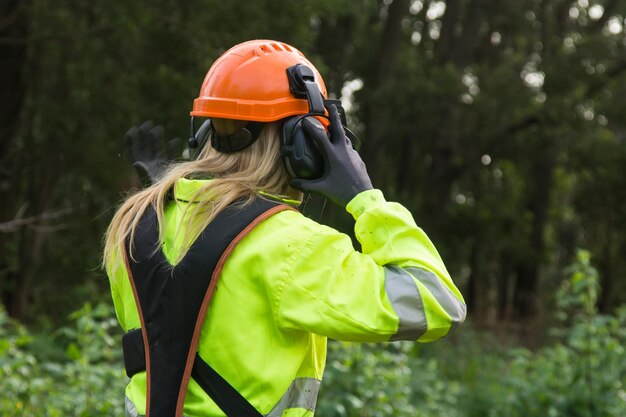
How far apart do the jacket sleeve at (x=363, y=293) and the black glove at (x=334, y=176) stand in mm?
157

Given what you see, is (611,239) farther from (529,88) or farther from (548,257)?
(529,88)

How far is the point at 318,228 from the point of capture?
227 cm

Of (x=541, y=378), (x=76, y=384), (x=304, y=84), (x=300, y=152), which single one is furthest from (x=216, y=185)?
(x=541, y=378)

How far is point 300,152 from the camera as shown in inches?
94.4

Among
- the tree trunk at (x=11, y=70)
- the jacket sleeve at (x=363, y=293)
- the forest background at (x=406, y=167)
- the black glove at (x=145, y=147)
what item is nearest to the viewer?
the jacket sleeve at (x=363, y=293)

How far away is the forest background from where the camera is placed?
6.73m

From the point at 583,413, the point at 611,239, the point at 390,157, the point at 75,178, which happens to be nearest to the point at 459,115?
the point at 390,157

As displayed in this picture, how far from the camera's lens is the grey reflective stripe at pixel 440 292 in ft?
7.43

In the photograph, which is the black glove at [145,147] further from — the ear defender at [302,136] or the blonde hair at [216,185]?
the ear defender at [302,136]

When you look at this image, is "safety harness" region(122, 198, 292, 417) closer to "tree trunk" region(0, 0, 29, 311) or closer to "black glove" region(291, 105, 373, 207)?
"black glove" region(291, 105, 373, 207)

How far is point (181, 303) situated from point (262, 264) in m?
0.26

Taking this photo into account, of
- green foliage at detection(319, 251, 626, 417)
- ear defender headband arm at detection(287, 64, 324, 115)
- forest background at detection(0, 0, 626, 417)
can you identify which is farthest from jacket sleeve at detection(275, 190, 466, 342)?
green foliage at detection(319, 251, 626, 417)

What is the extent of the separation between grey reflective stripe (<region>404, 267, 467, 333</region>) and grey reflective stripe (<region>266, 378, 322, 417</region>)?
0.39m

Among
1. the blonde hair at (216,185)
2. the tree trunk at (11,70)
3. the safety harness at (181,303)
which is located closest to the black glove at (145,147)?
the blonde hair at (216,185)
